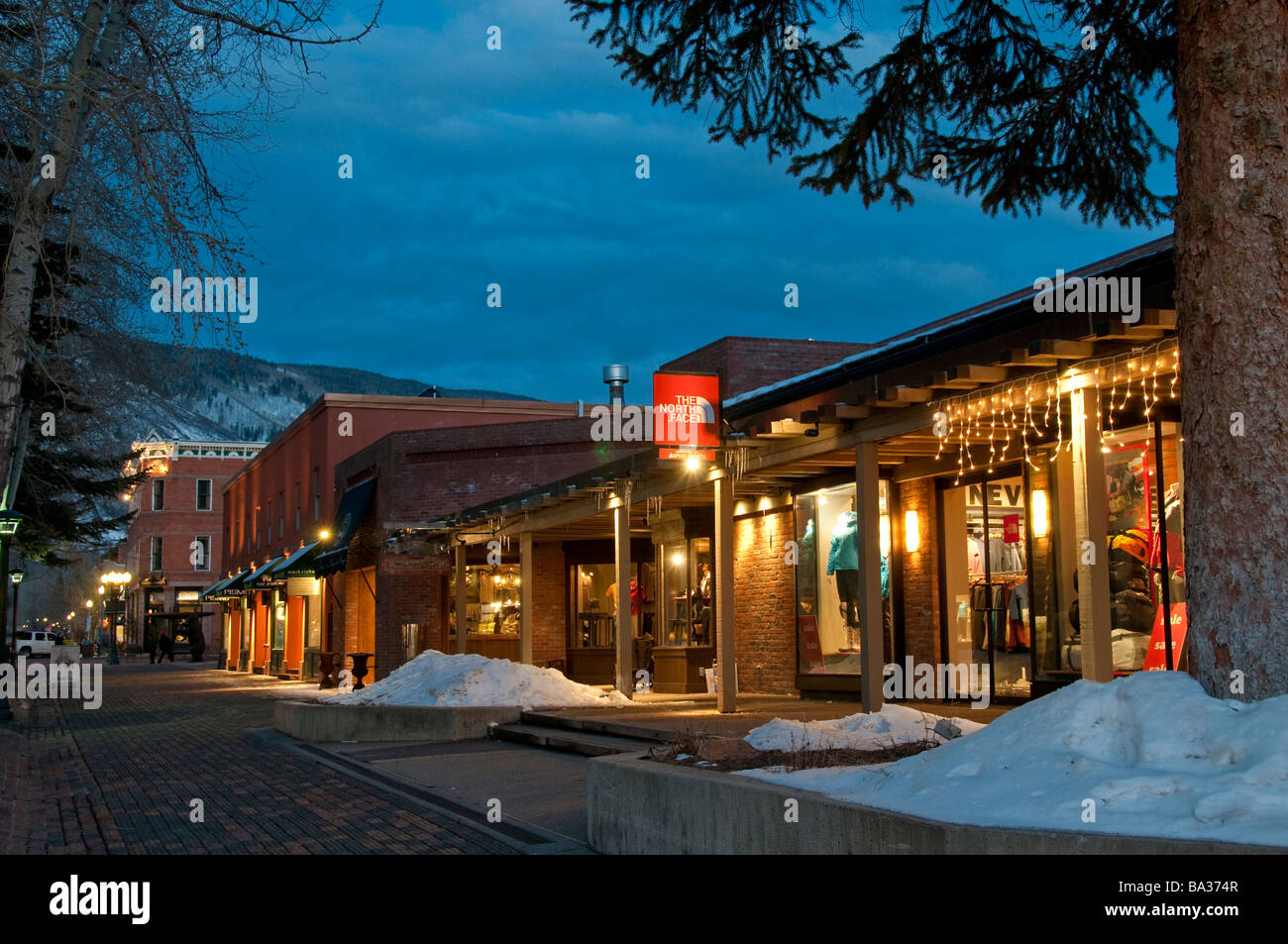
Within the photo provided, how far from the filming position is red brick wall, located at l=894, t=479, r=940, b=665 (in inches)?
637

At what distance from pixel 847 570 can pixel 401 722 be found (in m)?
6.46

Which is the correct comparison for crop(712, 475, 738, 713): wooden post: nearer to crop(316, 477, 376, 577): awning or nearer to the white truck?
crop(316, 477, 376, 577): awning

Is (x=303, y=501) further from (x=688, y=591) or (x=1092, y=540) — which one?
(x=1092, y=540)

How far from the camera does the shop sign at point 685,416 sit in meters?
15.1

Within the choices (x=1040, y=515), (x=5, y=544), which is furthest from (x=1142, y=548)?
(x=5, y=544)

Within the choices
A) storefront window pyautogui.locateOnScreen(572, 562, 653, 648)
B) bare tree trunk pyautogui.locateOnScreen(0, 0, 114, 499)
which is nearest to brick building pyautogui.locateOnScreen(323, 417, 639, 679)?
storefront window pyautogui.locateOnScreen(572, 562, 653, 648)

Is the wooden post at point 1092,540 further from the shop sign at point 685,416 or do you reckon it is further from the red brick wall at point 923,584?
the red brick wall at point 923,584

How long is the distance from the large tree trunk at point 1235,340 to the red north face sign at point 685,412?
8703 mm

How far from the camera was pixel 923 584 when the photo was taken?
53.8ft

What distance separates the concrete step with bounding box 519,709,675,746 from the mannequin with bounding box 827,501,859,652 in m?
4.24

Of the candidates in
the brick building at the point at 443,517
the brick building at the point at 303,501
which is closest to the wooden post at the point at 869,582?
the brick building at the point at 443,517

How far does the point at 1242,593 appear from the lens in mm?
6086

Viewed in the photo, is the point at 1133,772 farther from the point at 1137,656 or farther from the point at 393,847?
the point at 1137,656
